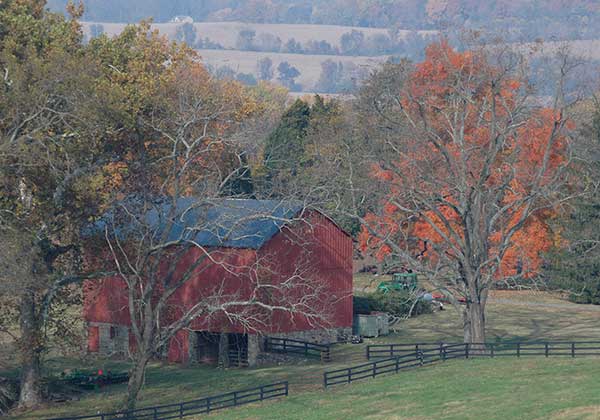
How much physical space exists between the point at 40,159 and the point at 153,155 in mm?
7988

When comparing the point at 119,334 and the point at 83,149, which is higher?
the point at 83,149

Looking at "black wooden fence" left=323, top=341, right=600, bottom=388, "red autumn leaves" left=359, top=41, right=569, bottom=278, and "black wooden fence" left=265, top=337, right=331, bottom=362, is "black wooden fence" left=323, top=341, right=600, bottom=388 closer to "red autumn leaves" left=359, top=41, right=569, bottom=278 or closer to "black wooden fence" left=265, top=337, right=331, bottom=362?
"black wooden fence" left=265, top=337, right=331, bottom=362

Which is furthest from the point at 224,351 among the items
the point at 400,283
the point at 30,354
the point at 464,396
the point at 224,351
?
the point at 400,283

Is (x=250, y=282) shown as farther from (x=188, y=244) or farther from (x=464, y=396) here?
(x=464, y=396)

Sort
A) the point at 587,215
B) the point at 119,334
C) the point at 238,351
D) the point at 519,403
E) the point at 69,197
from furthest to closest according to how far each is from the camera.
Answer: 1. the point at 587,215
2. the point at 119,334
3. the point at 238,351
4. the point at 69,197
5. the point at 519,403

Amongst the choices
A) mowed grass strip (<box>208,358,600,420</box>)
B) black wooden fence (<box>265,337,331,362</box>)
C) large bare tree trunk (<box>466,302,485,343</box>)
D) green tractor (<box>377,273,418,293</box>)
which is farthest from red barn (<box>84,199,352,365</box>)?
green tractor (<box>377,273,418,293</box>)

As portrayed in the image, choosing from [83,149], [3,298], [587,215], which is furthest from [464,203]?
[587,215]

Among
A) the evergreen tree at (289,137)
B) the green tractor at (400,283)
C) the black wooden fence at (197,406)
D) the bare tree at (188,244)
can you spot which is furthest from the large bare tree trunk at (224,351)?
the evergreen tree at (289,137)

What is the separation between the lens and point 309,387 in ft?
152

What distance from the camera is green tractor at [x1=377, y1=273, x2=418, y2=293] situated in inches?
3046

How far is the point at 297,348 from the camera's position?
2173 inches

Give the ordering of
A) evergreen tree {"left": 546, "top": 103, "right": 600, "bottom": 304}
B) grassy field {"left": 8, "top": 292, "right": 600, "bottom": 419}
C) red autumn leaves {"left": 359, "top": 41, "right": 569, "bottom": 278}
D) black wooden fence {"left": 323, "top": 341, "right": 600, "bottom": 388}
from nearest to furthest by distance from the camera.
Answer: grassy field {"left": 8, "top": 292, "right": 600, "bottom": 419}, black wooden fence {"left": 323, "top": 341, "right": 600, "bottom": 388}, red autumn leaves {"left": 359, "top": 41, "right": 569, "bottom": 278}, evergreen tree {"left": 546, "top": 103, "right": 600, "bottom": 304}

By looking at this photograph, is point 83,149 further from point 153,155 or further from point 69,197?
point 153,155

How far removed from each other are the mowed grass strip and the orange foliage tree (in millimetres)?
4758
